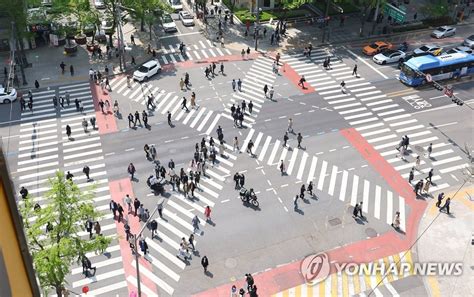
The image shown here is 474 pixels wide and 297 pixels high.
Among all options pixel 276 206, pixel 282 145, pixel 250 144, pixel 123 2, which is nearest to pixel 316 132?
pixel 282 145

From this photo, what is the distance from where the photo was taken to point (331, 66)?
59219 millimetres

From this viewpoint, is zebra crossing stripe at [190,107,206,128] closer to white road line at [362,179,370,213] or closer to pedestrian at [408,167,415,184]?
white road line at [362,179,370,213]

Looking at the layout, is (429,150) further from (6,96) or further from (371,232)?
(6,96)

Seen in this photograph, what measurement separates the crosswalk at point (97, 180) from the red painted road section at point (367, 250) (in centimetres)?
483

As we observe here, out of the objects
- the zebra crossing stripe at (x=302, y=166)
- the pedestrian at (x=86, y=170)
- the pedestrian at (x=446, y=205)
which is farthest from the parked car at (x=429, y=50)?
the pedestrian at (x=86, y=170)

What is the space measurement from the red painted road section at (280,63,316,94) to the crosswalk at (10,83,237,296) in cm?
1184

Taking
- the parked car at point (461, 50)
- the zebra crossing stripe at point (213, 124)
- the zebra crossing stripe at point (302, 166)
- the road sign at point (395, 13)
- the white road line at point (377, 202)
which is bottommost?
the white road line at point (377, 202)

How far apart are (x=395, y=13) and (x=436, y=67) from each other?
1633 centimetres

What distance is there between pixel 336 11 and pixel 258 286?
5355 cm

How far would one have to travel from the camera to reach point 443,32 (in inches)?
2653

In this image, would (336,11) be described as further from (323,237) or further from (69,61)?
(323,237)

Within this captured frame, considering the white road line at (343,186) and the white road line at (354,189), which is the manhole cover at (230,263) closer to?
the white road line at (343,186)

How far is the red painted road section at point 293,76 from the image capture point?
5400 cm

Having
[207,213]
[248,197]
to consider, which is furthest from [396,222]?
[207,213]
